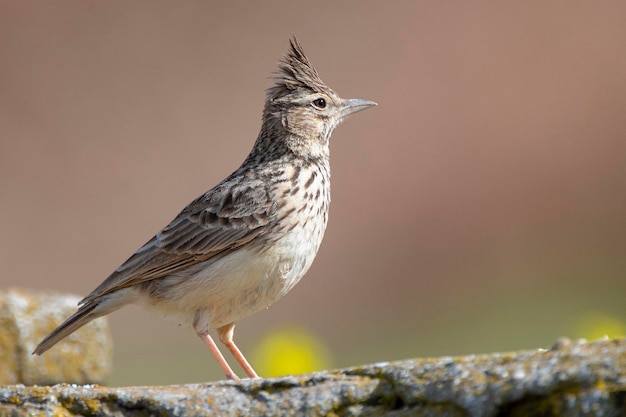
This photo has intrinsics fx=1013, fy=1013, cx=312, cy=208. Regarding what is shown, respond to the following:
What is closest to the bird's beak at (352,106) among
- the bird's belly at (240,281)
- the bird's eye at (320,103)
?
the bird's eye at (320,103)

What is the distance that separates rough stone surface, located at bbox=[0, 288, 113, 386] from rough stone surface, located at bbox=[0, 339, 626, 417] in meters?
3.00

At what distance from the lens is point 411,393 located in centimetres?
338

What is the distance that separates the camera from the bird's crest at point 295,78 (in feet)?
25.0

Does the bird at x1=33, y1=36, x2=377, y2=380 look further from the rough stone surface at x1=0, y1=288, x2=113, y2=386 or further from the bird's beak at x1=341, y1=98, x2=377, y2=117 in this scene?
the rough stone surface at x1=0, y1=288, x2=113, y2=386

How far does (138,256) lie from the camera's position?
6.92 m

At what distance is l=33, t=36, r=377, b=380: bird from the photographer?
6.32 meters

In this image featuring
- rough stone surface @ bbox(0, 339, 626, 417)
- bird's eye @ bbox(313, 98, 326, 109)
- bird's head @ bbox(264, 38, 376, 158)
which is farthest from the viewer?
bird's eye @ bbox(313, 98, 326, 109)

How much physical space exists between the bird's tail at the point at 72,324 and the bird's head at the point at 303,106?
1.85m

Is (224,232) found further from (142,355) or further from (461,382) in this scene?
(142,355)

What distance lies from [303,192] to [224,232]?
1.92ft

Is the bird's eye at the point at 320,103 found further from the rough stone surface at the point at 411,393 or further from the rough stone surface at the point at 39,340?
the rough stone surface at the point at 411,393

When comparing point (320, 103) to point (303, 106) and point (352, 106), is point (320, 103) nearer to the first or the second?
point (303, 106)

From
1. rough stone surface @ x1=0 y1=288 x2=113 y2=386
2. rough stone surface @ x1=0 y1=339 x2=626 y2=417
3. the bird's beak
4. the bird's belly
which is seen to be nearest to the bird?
the bird's belly

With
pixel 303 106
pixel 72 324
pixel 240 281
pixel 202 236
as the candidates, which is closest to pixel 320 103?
pixel 303 106
